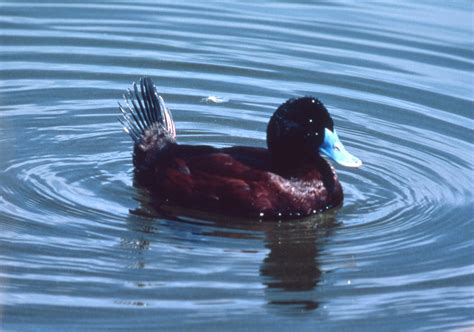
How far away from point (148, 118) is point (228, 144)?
0.87 m

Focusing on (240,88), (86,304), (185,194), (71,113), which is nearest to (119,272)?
(86,304)

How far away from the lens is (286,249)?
8734 millimetres

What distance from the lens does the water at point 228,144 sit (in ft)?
25.3

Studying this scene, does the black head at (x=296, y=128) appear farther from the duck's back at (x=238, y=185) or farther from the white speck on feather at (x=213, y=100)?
the white speck on feather at (x=213, y=100)

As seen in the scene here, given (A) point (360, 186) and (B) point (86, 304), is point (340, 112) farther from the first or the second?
(B) point (86, 304)

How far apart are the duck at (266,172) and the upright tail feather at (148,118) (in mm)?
257

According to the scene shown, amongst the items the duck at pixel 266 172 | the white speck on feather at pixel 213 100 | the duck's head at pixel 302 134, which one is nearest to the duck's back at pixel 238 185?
the duck at pixel 266 172

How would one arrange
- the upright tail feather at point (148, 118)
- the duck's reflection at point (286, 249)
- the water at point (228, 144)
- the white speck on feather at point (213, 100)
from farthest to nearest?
1. the white speck on feather at point (213, 100)
2. the upright tail feather at point (148, 118)
3. the duck's reflection at point (286, 249)
4. the water at point (228, 144)

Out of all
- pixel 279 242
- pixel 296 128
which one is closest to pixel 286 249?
pixel 279 242

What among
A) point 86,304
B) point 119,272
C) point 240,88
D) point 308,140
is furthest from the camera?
point 240,88

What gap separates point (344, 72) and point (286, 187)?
11.0ft

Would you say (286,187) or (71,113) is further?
(71,113)

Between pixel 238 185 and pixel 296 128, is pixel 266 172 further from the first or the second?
pixel 296 128

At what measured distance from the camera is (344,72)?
40.5 ft
